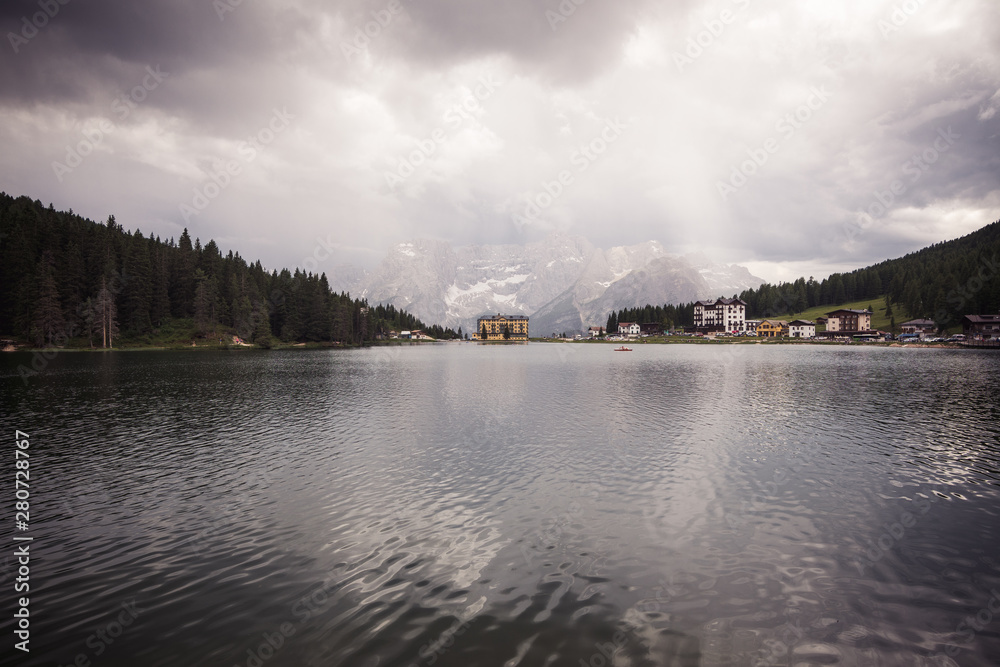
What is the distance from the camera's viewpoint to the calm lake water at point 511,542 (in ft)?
41.3

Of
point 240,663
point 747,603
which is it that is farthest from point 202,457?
point 747,603

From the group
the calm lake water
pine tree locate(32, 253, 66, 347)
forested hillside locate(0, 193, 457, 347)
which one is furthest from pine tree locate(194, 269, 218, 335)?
the calm lake water

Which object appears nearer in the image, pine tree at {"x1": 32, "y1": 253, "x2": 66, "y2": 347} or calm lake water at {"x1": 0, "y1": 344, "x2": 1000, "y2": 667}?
calm lake water at {"x1": 0, "y1": 344, "x2": 1000, "y2": 667}

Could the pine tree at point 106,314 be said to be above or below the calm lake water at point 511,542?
above

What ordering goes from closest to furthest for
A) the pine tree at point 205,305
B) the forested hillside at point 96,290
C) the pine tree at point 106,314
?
the forested hillside at point 96,290
the pine tree at point 106,314
the pine tree at point 205,305

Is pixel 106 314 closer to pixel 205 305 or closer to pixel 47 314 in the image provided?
pixel 47 314

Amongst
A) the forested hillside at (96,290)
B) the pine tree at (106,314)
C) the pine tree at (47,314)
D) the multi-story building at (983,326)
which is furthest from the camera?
the multi-story building at (983,326)

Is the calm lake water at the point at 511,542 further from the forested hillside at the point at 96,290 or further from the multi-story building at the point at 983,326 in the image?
the multi-story building at the point at 983,326

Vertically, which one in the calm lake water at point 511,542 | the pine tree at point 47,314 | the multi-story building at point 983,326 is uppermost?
the pine tree at point 47,314

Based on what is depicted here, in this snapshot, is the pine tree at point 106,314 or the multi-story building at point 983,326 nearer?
the pine tree at point 106,314

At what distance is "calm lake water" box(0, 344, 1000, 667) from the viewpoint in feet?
41.3

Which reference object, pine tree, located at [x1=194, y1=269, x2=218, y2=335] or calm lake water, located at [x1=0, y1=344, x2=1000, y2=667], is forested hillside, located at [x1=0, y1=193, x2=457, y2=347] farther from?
calm lake water, located at [x1=0, y1=344, x2=1000, y2=667]

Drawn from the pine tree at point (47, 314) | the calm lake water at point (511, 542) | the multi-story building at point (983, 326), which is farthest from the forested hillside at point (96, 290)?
the multi-story building at point (983, 326)

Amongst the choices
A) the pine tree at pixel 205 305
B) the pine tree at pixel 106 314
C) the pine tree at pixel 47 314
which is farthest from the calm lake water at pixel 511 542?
the pine tree at pixel 205 305
